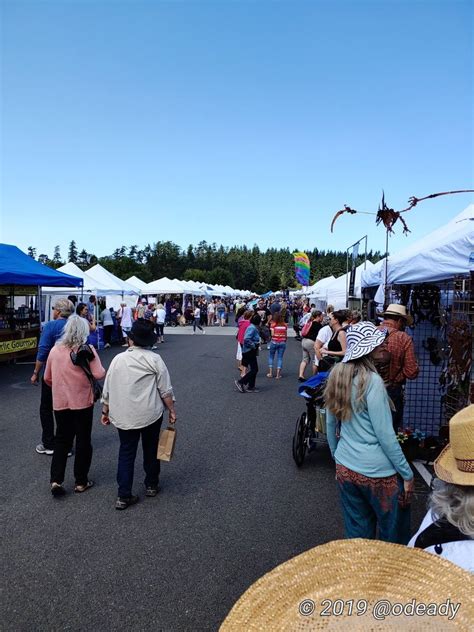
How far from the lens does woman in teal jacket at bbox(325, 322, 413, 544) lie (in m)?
2.50

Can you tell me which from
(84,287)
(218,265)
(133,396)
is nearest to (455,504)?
(133,396)

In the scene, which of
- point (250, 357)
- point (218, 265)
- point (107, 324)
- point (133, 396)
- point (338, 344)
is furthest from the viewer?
point (218, 265)

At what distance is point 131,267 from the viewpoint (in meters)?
82.0

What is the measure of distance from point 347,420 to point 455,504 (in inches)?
41.0

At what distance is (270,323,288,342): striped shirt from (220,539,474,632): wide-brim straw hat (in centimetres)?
933

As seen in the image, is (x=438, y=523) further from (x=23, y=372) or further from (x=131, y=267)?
(x=131, y=267)

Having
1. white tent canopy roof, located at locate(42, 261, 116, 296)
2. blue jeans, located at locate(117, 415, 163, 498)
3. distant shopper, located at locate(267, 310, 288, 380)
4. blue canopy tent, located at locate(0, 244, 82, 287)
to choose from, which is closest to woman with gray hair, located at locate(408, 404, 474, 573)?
blue jeans, located at locate(117, 415, 163, 498)

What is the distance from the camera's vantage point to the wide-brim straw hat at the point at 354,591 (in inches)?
41.8

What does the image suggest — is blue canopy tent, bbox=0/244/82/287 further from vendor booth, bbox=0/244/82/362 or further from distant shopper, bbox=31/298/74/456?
distant shopper, bbox=31/298/74/456

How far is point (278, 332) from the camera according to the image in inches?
419

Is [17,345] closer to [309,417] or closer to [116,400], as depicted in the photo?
[116,400]

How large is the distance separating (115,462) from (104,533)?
1.64 meters

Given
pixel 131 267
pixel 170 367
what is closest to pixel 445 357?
pixel 170 367

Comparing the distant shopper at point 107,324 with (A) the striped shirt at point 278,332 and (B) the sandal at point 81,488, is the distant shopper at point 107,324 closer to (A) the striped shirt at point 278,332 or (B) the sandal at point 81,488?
(A) the striped shirt at point 278,332
